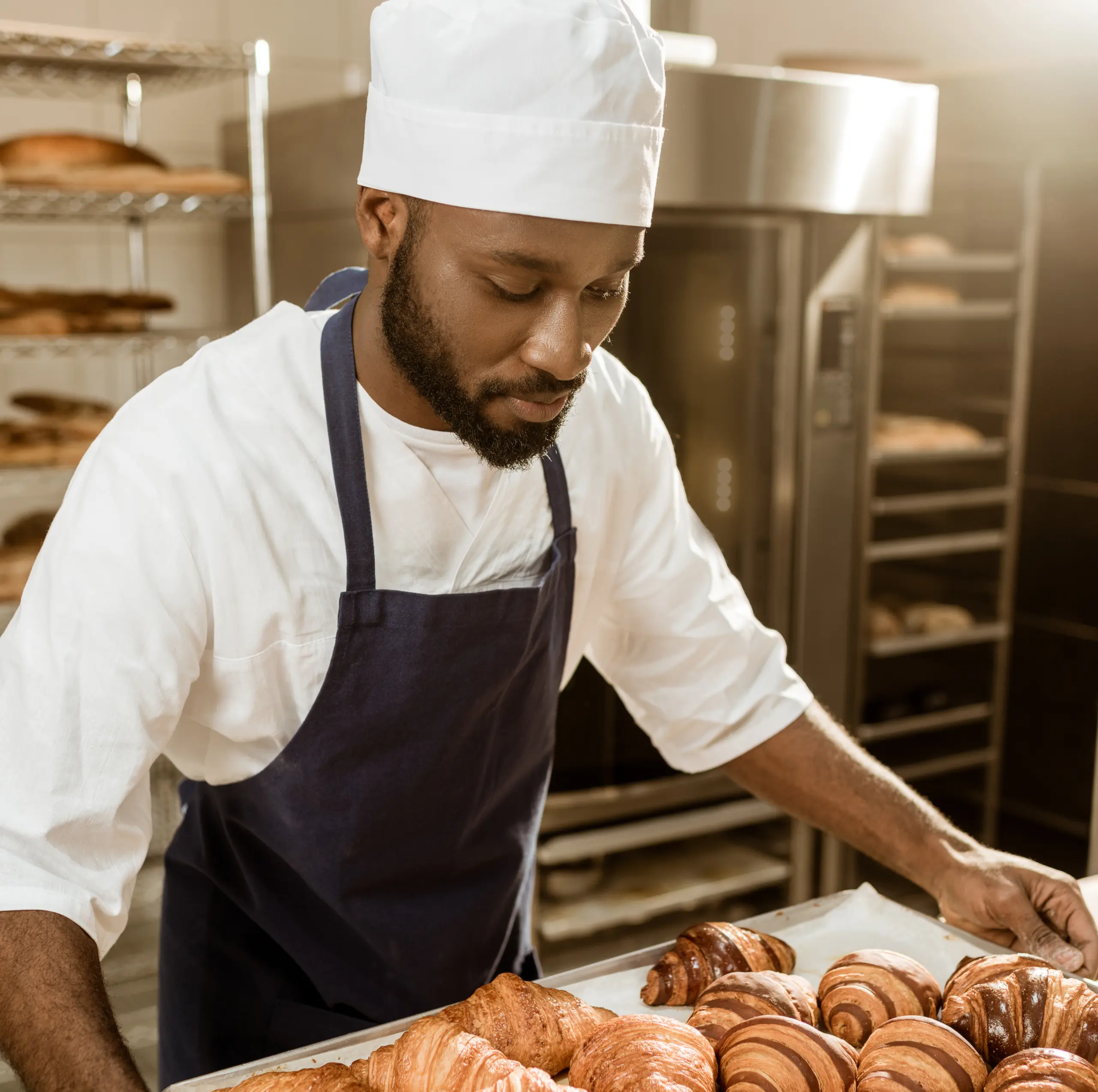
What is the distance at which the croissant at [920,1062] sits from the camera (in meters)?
0.86

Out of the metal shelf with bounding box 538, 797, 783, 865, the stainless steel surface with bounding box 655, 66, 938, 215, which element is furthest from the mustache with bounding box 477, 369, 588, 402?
the metal shelf with bounding box 538, 797, 783, 865

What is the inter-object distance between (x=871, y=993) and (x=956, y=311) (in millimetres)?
2401

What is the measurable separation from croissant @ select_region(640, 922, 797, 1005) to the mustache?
49 centimetres

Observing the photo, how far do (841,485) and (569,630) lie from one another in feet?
5.21

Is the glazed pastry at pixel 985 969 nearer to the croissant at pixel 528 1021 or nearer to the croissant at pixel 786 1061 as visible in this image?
the croissant at pixel 786 1061

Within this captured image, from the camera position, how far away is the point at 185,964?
134 centimetres

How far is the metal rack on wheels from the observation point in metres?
3.20

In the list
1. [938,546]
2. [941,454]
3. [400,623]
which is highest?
[400,623]

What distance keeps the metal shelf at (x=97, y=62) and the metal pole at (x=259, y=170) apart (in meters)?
0.02

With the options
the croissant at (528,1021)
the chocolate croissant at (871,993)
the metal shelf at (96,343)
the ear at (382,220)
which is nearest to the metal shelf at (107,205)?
the metal shelf at (96,343)

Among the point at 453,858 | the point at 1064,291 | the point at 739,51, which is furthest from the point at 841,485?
the point at 453,858

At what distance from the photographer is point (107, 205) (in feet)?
7.59

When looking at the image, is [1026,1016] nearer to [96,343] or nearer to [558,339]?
[558,339]

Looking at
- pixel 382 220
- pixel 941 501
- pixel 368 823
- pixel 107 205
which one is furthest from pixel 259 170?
pixel 941 501
